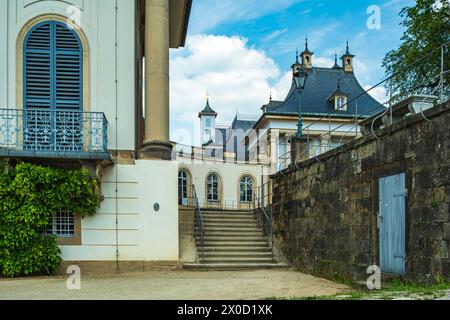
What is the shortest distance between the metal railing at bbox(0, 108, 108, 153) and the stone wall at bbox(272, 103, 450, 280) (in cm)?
546

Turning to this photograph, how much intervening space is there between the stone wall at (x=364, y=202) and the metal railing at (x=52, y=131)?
546 cm

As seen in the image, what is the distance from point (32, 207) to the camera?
485 inches

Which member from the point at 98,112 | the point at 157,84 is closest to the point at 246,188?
the point at 157,84

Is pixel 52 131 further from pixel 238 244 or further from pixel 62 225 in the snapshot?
pixel 238 244

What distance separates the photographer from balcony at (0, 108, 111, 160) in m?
12.7

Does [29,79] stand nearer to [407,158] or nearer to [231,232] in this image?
[231,232]

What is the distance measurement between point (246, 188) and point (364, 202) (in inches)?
1187

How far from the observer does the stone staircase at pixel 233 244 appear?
48.8 feet

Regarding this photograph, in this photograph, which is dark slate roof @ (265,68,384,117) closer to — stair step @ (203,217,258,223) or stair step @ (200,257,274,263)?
stair step @ (203,217,258,223)

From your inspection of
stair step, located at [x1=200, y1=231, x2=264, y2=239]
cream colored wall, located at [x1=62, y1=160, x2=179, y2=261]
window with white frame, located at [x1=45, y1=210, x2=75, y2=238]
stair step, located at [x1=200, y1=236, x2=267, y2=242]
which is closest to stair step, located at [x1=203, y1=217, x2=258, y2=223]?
stair step, located at [x1=200, y1=231, x2=264, y2=239]

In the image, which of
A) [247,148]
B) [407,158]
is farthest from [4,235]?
[247,148]

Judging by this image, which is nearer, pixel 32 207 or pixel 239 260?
pixel 32 207
